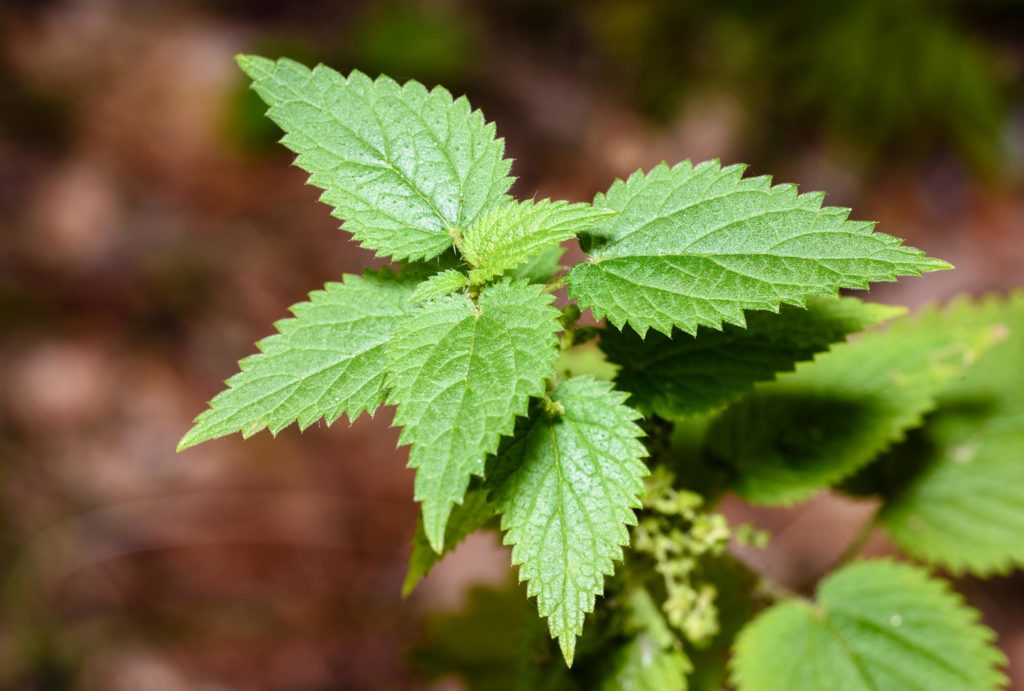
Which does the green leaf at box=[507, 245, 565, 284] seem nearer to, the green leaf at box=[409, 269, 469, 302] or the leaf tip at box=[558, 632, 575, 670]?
the green leaf at box=[409, 269, 469, 302]

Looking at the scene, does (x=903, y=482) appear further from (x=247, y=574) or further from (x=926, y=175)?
(x=926, y=175)

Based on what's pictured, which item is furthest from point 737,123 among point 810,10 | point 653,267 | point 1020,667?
point 653,267

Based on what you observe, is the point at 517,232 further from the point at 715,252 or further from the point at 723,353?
the point at 723,353

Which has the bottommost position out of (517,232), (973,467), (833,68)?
(833,68)

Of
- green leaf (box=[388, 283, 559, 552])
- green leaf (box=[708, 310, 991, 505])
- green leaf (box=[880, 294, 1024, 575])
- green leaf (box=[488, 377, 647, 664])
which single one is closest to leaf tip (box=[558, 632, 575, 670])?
green leaf (box=[488, 377, 647, 664])

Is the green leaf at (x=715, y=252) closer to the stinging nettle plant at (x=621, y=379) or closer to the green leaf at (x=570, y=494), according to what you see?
the stinging nettle plant at (x=621, y=379)

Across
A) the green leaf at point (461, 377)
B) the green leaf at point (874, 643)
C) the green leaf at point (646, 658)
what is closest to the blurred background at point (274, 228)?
the green leaf at point (874, 643)

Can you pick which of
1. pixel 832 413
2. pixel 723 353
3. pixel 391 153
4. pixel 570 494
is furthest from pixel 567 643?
pixel 832 413
